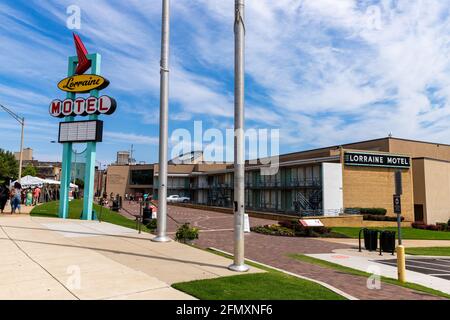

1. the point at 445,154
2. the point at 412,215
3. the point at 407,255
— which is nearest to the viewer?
the point at 407,255

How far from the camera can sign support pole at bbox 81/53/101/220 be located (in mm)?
19547

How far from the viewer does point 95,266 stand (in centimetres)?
805

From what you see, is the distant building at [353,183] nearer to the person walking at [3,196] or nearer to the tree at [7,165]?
the person walking at [3,196]

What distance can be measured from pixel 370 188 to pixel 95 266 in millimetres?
35483

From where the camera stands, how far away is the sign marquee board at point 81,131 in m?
19.7

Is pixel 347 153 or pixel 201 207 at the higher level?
pixel 347 153

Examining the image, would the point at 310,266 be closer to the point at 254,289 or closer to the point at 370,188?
the point at 254,289

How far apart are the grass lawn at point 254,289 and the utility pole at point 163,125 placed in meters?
5.05

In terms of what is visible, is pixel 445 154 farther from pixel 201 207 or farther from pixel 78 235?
pixel 78 235

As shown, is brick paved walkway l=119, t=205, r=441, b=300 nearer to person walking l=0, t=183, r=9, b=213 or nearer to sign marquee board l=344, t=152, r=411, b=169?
person walking l=0, t=183, r=9, b=213

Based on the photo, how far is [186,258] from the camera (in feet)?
31.8

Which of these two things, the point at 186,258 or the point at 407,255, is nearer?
the point at 186,258
